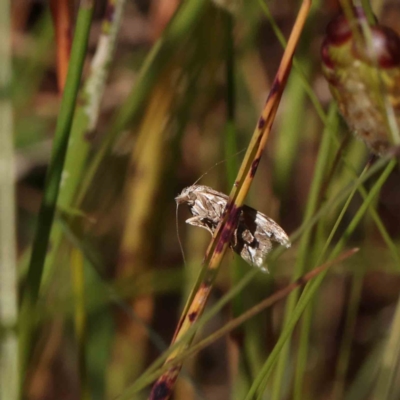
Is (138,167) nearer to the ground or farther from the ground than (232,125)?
nearer to the ground

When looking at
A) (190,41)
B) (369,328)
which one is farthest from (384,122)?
(369,328)

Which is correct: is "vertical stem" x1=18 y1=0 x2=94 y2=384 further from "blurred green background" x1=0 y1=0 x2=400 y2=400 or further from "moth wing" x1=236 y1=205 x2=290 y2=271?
"moth wing" x1=236 y1=205 x2=290 y2=271

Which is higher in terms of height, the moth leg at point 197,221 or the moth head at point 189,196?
the moth head at point 189,196

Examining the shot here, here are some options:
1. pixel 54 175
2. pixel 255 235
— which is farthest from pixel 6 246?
pixel 255 235

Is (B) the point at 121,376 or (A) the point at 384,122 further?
(B) the point at 121,376

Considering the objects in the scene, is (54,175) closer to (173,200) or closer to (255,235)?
(255,235)

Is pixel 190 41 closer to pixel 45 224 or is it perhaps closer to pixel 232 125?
pixel 232 125

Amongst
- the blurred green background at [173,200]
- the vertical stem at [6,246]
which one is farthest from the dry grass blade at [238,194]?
the vertical stem at [6,246]

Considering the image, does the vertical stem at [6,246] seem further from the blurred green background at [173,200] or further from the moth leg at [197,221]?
the moth leg at [197,221]
